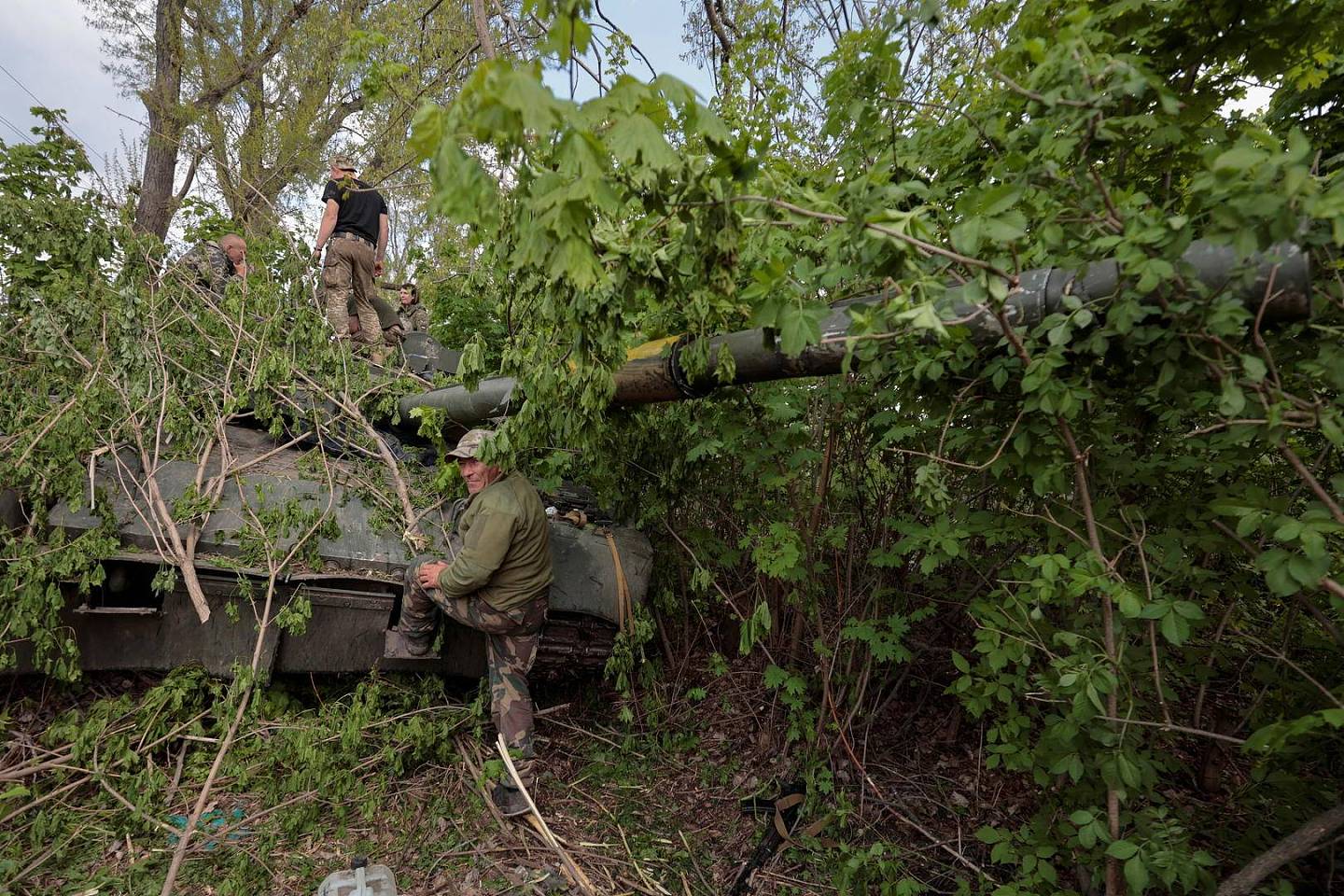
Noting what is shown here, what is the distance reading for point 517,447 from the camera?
3.47 m

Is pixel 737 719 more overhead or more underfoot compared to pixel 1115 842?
more underfoot

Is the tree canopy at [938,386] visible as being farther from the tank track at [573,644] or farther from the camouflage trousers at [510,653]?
the camouflage trousers at [510,653]

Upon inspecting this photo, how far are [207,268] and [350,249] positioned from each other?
130cm

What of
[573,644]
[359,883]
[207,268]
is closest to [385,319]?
[207,268]

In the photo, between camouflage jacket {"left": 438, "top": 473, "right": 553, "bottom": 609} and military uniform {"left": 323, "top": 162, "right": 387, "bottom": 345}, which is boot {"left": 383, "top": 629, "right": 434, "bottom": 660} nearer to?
camouflage jacket {"left": 438, "top": 473, "right": 553, "bottom": 609}

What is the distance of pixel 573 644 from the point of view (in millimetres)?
4367

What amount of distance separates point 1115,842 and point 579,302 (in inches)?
92.8

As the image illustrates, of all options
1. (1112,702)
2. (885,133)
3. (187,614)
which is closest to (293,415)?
(187,614)

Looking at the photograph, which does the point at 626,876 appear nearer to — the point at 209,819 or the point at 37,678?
the point at 209,819

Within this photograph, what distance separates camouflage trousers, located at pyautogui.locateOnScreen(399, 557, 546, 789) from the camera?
3.93 metres

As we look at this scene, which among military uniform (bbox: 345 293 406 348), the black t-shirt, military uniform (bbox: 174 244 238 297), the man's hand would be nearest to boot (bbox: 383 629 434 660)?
the man's hand

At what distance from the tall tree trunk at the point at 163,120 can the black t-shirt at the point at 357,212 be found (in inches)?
244

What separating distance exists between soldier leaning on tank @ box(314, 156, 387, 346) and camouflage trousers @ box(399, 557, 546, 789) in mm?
3389

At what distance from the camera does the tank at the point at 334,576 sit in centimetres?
359
